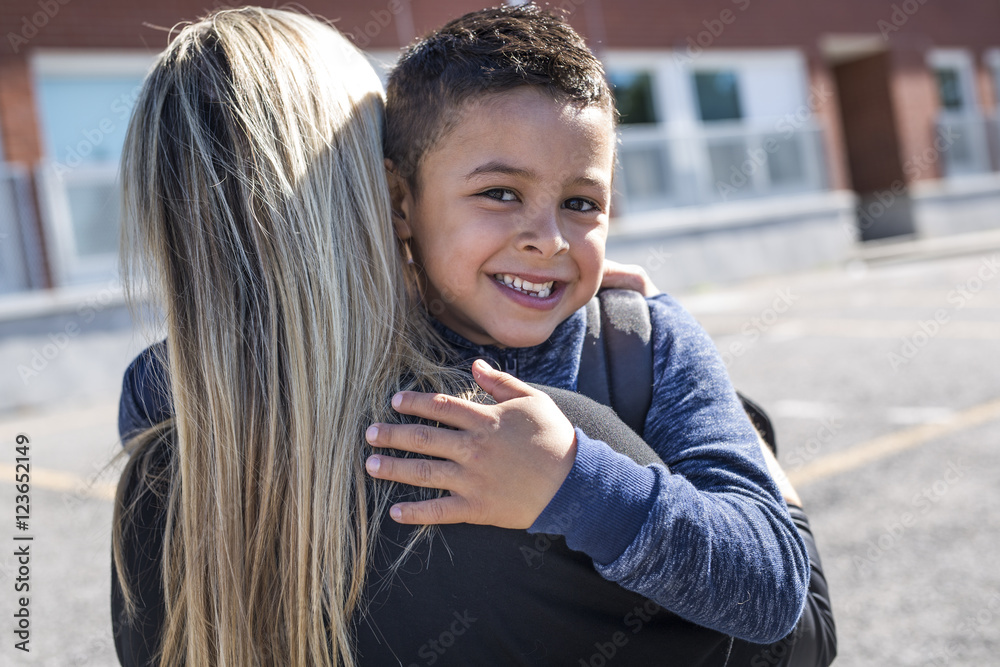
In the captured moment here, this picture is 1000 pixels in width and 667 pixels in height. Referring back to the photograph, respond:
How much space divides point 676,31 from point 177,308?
14.4 metres

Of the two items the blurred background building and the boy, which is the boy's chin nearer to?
the boy

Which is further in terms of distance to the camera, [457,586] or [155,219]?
[155,219]

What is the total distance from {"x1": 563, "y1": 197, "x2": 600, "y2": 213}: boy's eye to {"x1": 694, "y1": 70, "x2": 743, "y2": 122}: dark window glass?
14.0 m

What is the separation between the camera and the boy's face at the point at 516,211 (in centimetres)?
143

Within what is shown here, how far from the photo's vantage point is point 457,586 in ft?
3.30

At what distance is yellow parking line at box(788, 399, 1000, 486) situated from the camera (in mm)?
4434

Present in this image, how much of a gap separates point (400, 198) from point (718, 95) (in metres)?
14.4

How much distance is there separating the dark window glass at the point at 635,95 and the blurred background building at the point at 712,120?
3 cm

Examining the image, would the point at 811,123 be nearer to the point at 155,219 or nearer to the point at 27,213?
the point at 27,213

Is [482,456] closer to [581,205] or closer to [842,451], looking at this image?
[581,205]

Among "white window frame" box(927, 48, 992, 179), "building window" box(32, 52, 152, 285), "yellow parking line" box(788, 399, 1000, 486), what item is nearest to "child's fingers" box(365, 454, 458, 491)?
"yellow parking line" box(788, 399, 1000, 486)

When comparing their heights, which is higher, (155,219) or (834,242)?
(155,219)

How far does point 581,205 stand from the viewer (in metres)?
1.58

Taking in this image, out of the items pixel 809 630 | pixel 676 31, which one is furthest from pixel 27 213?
pixel 676 31
